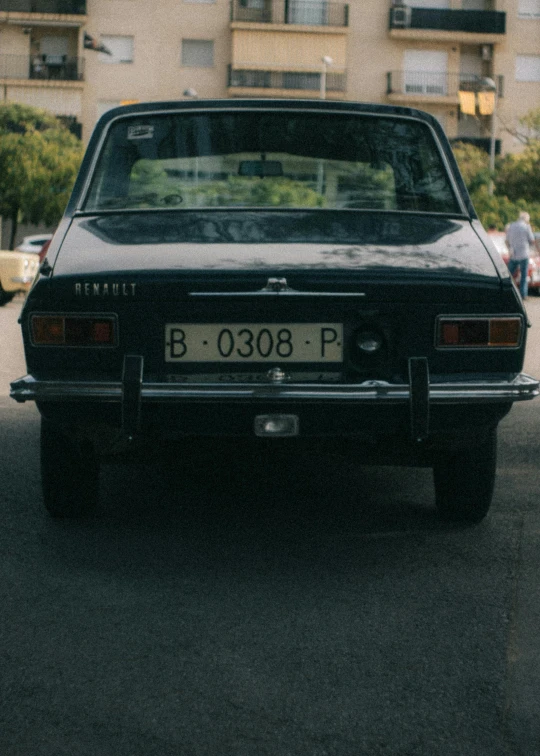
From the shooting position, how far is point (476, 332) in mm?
4785

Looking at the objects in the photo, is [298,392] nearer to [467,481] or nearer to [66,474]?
[467,481]

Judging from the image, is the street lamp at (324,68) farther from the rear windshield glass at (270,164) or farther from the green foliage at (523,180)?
the rear windshield glass at (270,164)

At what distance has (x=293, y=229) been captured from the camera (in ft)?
17.1

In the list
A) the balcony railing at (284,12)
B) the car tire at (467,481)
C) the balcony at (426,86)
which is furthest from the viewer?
the balcony at (426,86)

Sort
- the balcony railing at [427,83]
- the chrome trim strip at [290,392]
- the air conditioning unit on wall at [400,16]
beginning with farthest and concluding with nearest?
1. the balcony railing at [427,83]
2. the air conditioning unit on wall at [400,16]
3. the chrome trim strip at [290,392]

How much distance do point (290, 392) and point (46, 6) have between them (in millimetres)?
55418

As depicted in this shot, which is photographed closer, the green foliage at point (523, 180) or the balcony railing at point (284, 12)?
the green foliage at point (523, 180)

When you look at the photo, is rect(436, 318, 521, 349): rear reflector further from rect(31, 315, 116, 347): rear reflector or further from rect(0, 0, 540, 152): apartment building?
rect(0, 0, 540, 152): apartment building

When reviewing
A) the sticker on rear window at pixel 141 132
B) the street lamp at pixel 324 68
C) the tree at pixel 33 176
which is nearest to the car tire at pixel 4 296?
the sticker on rear window at pixel 141 132

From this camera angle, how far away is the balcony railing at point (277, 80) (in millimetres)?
57344

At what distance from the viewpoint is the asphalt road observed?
331 cm

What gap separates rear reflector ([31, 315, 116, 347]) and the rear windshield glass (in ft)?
3.29

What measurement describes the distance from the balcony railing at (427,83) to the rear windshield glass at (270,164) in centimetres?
5446

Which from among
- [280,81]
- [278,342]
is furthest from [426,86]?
[278,342]
